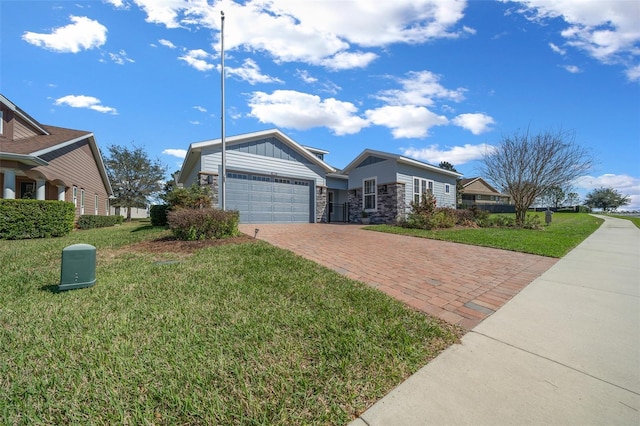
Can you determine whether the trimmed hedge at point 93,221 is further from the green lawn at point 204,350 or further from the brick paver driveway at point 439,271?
the brick paver driveway at point 439,271

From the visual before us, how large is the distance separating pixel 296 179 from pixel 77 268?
39.8 ft

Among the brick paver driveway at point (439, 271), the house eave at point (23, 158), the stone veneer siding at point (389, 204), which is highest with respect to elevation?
the house eave at point (23, 158)

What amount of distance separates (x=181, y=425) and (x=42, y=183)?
15.2 metres

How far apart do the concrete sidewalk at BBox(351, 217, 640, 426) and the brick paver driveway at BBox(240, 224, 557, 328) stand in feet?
1.18

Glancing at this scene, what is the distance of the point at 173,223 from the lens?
23.6 ft

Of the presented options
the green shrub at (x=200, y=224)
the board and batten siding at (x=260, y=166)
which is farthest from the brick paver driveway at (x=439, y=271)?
the board and batten siding at (x=260, y=166)

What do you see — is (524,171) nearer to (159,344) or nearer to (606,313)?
(606,313)

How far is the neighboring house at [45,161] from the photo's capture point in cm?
1060

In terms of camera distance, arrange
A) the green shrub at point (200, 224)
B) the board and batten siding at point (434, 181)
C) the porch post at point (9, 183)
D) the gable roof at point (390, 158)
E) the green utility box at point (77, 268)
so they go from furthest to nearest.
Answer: the board and batten siding at point (434, 181) < the gable roof at point (390, 158) < the porch post at point (9, 183) < the green shrub at point (200, 224) < the green utility box at point (77, 268)

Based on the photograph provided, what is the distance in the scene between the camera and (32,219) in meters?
9.16

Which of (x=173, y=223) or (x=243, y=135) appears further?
(x=243, y=135)

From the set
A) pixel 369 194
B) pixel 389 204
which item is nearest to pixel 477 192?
pixel 369 194

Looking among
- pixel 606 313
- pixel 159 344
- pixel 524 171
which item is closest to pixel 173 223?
pixel 159 344

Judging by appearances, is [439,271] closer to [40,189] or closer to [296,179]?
[296,179]
